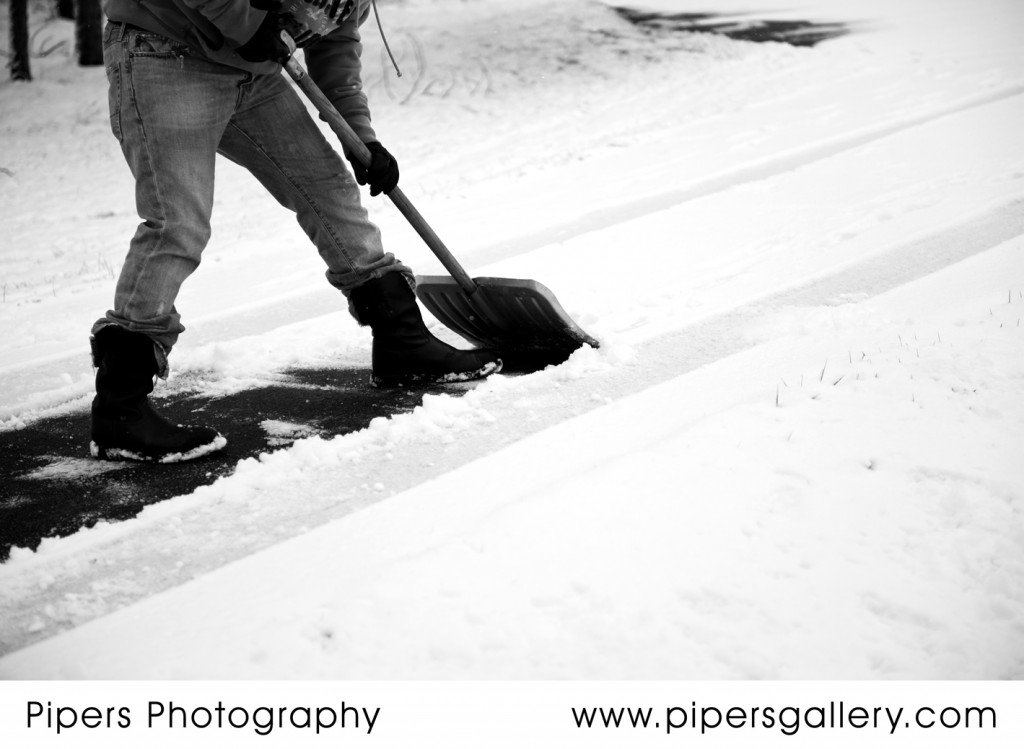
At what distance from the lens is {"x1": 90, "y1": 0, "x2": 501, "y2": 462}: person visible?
271cm

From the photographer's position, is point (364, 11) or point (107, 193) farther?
point (107, 193)

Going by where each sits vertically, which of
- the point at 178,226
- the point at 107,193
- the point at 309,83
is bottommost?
the point at 107,193

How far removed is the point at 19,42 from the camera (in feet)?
46.5

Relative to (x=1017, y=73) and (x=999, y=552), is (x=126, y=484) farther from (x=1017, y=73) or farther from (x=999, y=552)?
(x=1017, y=73)

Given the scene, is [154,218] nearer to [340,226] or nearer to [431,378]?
[340,226]

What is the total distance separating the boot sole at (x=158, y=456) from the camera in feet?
9.48

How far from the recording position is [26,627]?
2.12 metres

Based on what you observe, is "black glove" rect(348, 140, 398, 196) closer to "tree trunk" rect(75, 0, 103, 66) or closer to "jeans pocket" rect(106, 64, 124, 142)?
"jeans pocket" rect(106, 64, 124, 142)

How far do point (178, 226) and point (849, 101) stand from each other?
7.07m

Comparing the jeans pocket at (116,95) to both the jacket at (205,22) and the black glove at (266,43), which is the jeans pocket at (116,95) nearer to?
the jacket at (205,22)

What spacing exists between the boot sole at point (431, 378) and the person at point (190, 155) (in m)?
0.36

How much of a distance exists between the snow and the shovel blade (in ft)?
0.49

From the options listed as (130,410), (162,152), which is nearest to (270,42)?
(162,152)

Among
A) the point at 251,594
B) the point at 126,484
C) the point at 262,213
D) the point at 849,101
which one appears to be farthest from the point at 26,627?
the point at 849,101
